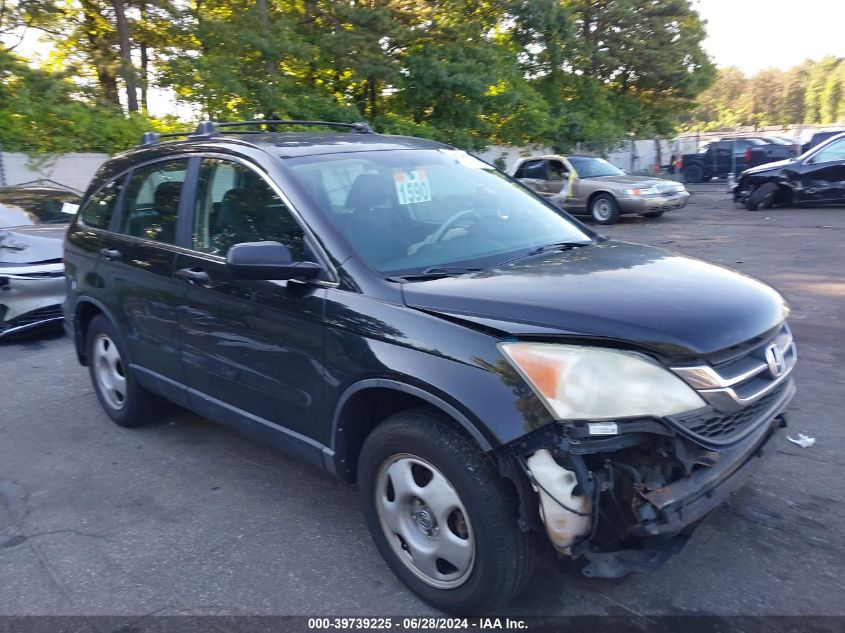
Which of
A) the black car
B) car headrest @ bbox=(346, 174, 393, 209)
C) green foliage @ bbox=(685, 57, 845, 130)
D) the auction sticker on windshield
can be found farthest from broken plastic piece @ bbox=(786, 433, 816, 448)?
green foliage @ bbox=(685, 57, 845, 130)

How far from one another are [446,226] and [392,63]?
19.6m

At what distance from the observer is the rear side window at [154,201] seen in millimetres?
4273

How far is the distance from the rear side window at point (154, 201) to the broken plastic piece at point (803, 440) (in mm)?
3812

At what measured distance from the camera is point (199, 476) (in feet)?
14.2

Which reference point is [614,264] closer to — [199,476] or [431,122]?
[199,476]

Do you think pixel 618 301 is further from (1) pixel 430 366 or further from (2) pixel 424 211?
(2) pixel 424 211

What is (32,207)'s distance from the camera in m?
8.50

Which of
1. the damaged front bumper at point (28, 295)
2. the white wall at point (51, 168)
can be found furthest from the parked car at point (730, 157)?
the damaged front bumper at point (28, 295)

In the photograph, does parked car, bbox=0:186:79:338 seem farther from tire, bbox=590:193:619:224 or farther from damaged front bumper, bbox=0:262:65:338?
tire, bbox=590:193:619:224

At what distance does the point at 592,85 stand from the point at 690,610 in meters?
29.9

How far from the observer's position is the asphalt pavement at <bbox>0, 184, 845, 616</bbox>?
9.93ft

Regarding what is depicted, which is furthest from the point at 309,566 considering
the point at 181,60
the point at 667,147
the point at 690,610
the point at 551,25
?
the point at 667,147

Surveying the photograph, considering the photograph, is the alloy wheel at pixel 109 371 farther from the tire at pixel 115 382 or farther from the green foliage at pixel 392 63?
the green foliage at pixel 392 63

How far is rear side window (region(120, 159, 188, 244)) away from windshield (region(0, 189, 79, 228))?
410 centimetres
